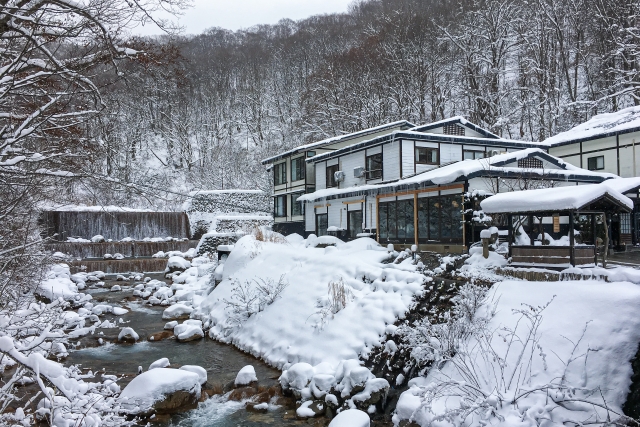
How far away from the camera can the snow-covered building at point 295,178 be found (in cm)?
2900

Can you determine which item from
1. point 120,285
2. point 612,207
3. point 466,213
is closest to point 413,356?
point 612,207

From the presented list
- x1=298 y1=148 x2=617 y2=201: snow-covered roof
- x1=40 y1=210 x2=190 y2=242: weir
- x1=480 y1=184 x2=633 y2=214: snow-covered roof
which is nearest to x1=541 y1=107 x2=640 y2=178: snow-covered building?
x1=298 y1=148 x2=617 y2=201: snow-covered roof

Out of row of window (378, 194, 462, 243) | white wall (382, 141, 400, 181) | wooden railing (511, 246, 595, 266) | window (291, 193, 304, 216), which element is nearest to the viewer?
wooden railing (511, 246, 595, 266)

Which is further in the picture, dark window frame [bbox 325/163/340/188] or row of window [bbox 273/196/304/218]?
row of window [bbox 273/196/304/218]

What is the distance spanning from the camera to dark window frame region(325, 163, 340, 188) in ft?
87.2

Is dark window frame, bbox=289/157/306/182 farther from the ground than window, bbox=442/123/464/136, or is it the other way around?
window, bbox=442/123/464/136

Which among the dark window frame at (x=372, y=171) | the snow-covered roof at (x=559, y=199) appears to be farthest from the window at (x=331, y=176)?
the snow-covered roof at (x=559, y=199)

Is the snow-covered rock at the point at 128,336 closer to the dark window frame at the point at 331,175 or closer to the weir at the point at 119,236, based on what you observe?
the weir at the point at 119,236

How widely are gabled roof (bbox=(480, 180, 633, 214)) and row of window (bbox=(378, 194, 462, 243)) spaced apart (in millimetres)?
5058

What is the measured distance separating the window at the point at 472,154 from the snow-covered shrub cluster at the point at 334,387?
1560cm

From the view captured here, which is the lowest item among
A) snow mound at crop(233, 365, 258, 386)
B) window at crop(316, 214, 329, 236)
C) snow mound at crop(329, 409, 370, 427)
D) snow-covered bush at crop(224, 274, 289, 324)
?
snow mound at crop(233, 365, 258, 386)

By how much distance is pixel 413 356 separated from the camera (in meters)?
9.16

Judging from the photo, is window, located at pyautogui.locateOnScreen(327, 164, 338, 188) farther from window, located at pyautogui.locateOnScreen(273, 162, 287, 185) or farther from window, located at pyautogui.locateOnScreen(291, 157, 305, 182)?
window, located at pyautogui.locateOnScreen(273, 162, 287, 185)

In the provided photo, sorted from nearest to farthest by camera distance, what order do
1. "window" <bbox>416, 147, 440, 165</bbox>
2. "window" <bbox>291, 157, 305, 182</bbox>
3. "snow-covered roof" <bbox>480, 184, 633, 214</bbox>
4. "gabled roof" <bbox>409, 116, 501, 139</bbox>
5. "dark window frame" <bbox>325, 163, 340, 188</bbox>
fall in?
"snow-covered roof" <bbox>480, 184, 633, 214</bbox> → "window" <bbox>416, 147, 440, 165</bbox> → "gabled roof" <bbox>409, 116, 501, 139</bbox> → "dark window frame" <bbox>325, 163, 340, 188</bbox> → "window" <bbox>291, 157, 305, 182</bbox>
